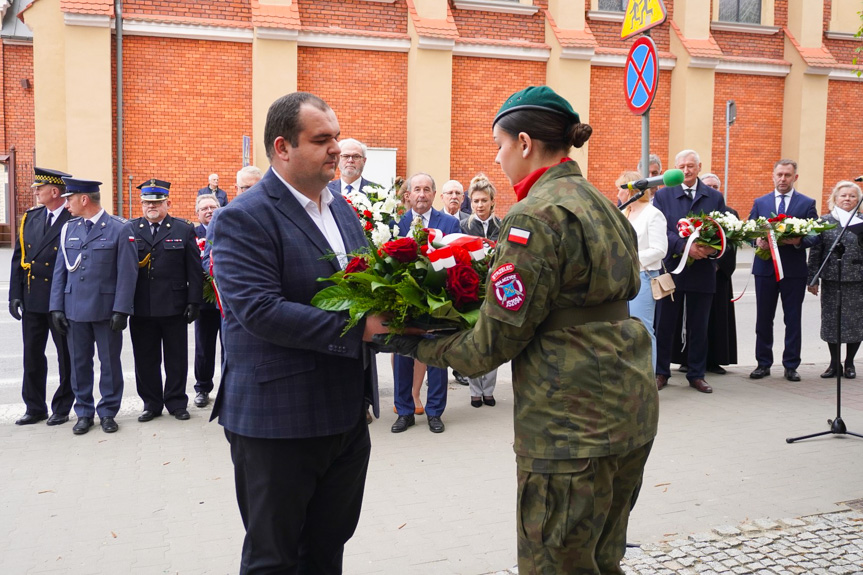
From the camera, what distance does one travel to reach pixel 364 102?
2009cm

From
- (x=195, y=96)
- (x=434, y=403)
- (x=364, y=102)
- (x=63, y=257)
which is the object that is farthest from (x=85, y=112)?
(x=434, y=403)

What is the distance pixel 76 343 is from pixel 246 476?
455cm

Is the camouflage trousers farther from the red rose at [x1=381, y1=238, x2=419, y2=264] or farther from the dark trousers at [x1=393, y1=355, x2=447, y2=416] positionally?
the dark trousers at [x1=393, y1=355, x2=447, y2=416]

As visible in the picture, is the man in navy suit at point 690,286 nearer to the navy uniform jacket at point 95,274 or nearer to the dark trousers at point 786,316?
the dark trousers at point 786,316

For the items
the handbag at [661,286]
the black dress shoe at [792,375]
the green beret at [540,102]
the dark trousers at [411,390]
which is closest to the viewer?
the green beret at [540,102]

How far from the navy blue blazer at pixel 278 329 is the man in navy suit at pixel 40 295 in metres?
4.70

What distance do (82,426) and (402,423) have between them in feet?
8.94

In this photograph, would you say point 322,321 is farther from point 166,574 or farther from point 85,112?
point 85,112

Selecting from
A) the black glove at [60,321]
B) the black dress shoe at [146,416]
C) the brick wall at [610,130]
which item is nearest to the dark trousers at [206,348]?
the black dress shoe at [146,416]

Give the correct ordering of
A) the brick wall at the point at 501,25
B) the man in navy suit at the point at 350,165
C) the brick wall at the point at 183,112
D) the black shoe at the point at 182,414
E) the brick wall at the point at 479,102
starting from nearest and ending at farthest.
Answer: the black shoe at the point at 182,414
the man in navy suit at the point at 350,165
the brick wall at the point at 183,112
the brick wall at the point at 501,25
the brick wall at the point at 479,102

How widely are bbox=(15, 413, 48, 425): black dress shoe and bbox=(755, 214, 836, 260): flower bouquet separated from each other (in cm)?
727

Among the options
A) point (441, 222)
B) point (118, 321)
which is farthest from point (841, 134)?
point (118, 321)

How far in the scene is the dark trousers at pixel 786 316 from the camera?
348 inches

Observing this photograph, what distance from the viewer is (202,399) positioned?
7680 millimetres
